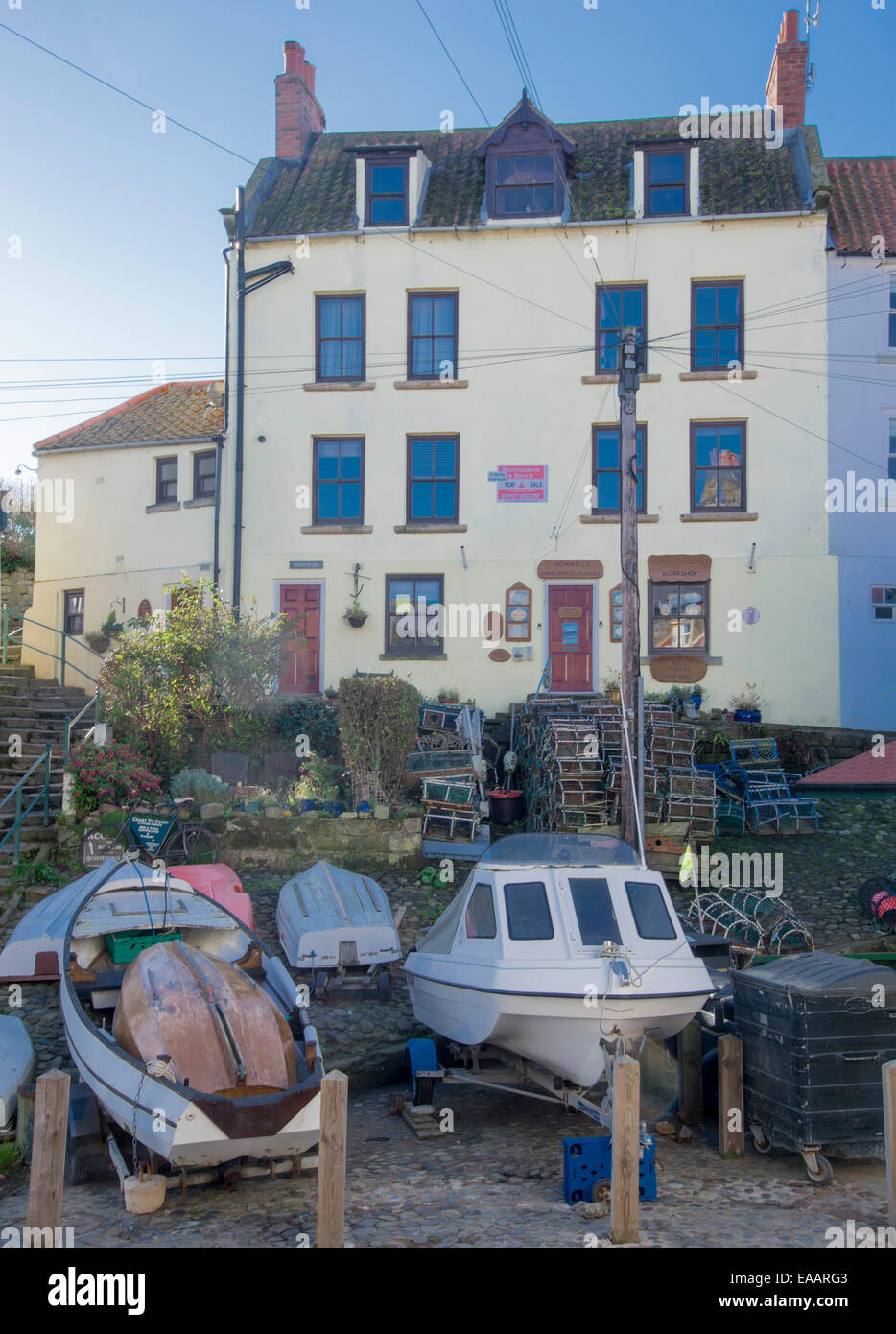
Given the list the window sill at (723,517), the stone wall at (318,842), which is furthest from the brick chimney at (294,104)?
the stone wall at (318,842)

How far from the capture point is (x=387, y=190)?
922 inches

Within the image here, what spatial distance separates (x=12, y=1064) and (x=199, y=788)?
273 inches

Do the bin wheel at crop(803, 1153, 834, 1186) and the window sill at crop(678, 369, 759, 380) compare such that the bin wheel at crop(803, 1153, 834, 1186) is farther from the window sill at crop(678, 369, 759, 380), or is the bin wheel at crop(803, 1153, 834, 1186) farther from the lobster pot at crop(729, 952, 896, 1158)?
the window sill at crop(678, 369, 759, 380)

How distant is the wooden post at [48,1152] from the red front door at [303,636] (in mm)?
15302

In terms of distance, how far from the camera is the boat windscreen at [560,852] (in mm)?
10188

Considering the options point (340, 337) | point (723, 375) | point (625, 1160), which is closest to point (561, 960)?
point (625, 1160)

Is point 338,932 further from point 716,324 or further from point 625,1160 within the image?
point 716,324

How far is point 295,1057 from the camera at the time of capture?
874cm

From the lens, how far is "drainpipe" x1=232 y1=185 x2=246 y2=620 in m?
22.8

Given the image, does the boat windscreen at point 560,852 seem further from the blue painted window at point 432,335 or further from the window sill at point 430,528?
the blue painted window at point 432,335

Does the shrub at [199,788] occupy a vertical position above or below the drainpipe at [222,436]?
below
